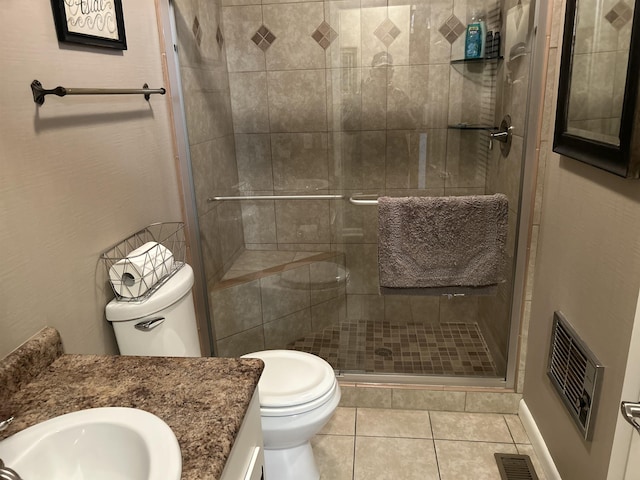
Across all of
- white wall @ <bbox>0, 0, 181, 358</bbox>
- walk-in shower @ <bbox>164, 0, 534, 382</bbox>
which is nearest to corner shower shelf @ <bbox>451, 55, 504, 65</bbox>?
Result: walk-in shower @ <bbox>164, 0, 534, 382</bbox>

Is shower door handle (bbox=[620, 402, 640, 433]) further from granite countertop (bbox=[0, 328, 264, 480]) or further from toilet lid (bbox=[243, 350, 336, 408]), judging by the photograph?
toilet lid (bbox=[243, 350, 336, 408])

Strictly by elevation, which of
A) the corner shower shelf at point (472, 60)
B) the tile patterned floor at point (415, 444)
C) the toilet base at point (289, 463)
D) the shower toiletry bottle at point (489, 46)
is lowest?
the tile patterned floor at point (415, 444)

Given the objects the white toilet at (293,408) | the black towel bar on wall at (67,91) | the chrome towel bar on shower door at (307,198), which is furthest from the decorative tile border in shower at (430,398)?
the black towel bar on wall at (67,91)

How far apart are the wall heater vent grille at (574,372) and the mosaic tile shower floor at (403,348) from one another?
0.57 m

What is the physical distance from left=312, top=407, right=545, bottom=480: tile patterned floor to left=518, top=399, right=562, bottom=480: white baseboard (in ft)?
0.09

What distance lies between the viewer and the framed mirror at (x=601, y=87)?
3.84 feet

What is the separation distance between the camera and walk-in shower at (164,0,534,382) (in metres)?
2.20

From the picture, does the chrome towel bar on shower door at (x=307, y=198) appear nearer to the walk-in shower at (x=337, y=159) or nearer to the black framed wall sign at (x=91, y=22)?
the walk-in shower at (x=337, y=159)

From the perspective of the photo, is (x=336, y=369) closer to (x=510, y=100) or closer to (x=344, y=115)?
(x=344, y=115)

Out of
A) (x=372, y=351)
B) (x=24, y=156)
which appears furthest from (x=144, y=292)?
(x=372, y=351)

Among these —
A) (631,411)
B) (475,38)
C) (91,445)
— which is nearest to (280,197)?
(475,38)

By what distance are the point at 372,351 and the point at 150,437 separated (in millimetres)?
1616

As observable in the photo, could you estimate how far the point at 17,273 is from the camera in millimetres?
1166

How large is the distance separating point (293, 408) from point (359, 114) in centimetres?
138
